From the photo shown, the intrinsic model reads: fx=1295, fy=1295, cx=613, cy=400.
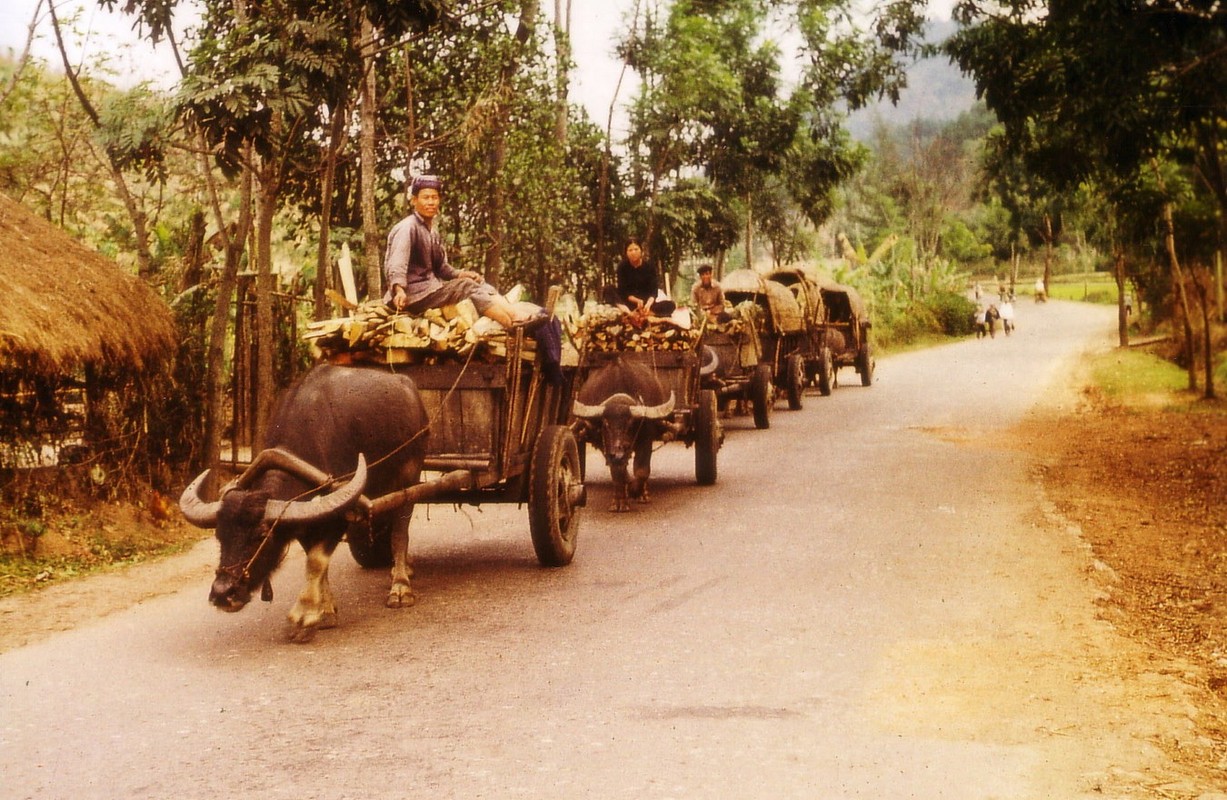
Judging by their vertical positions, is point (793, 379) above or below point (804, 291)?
below

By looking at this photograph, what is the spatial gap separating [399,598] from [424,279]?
79.8 inches

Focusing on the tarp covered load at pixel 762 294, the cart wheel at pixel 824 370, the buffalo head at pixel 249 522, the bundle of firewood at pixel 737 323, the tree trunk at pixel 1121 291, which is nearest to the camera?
the buffalo head at pixel 249 522

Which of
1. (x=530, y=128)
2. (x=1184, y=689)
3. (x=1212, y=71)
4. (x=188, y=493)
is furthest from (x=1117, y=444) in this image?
(x=188, y=493)

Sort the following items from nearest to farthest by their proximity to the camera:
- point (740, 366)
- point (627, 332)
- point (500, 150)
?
point (627, 332) → point (740, 366) → point (500, 150)

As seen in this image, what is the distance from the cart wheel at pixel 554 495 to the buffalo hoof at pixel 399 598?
1.04 meters

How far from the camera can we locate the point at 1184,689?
6.11 meters

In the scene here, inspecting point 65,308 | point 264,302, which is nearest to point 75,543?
point 65,308

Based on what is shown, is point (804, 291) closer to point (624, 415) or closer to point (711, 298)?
point (711, 298)

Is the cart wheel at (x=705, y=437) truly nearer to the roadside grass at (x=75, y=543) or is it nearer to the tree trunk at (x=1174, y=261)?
the roadside grass at (x=75, y=543)

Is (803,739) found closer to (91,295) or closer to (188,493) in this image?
(188,493)

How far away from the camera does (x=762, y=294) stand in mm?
20031

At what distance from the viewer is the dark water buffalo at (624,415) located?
1105 centimetres

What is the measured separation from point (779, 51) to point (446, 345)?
23.5 metres

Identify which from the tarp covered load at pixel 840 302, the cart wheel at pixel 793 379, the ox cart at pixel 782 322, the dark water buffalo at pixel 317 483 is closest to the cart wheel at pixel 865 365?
the tarp covered load at pixel 840 302
